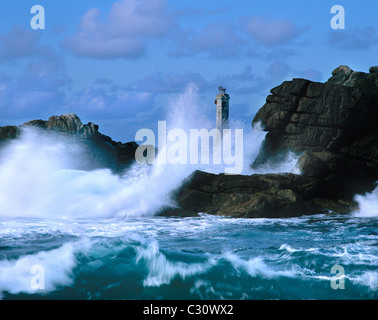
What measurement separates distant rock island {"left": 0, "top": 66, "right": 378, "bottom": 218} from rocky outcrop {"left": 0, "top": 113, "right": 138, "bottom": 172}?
720cm

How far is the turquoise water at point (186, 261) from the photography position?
8.48 metres

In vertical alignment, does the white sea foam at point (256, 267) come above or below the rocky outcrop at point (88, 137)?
below

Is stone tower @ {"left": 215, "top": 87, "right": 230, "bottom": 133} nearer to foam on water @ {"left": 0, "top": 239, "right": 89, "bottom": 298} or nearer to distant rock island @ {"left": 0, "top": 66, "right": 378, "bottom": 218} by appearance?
distant rock island @ {"left": 0, "top": 66, "right": 378, "bottom": 218}

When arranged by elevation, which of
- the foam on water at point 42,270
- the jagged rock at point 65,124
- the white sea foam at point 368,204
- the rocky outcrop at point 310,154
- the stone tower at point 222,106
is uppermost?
the stone tower at point 222,106

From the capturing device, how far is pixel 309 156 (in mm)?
17156

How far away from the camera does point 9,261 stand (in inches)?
381

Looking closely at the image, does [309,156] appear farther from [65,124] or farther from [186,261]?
[65,124]

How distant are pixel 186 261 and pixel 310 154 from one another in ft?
29.2

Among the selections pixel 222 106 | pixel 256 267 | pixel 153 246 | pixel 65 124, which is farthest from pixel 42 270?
pixel 222 106

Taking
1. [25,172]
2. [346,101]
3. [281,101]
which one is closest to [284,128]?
[281,101]

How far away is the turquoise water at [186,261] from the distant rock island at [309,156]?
2221mm

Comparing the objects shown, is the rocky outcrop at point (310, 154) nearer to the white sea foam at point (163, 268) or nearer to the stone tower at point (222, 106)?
the white sea foam at point (163, 268)

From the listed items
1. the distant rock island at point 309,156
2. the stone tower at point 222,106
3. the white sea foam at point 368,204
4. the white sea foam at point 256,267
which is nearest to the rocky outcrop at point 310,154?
the distant rock island at point 309,156

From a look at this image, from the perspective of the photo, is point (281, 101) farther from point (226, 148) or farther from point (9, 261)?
point (9, 261)
